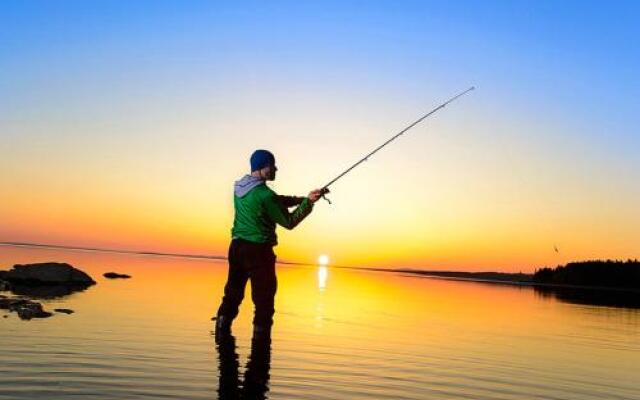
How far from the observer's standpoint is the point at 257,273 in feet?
38.1

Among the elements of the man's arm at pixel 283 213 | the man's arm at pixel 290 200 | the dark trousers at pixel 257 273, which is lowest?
the dark trousers at pixel 257 273

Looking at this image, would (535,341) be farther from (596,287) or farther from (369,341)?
(596,287)

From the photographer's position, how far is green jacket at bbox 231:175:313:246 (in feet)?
38.3

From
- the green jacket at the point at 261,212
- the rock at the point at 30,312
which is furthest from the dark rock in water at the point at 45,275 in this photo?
the green jacket at the point at 261,212

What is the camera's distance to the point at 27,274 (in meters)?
25.7

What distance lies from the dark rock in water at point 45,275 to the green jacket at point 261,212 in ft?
54.4

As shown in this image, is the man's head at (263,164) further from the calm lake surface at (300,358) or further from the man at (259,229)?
the calm lake surface at (300,358)

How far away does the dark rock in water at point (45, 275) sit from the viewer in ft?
83.9

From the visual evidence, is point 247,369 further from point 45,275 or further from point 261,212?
point 45,275

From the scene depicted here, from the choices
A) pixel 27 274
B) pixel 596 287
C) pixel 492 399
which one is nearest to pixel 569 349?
pixel 492 399

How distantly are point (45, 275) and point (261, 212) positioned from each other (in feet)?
58.4

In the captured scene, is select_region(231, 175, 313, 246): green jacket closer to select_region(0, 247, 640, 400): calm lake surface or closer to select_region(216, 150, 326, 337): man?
select_region(216, 150, 326, 337): man

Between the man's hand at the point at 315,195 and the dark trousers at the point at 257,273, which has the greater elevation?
the man's hand at the point at 315,195

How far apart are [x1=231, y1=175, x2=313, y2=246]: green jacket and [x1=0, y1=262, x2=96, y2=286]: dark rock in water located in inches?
653
